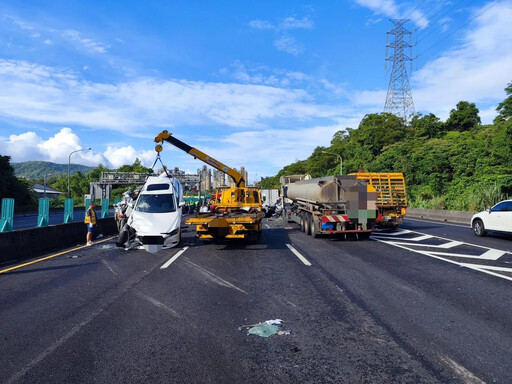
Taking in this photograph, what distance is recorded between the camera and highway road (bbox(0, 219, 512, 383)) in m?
3.86

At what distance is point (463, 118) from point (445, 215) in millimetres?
40980

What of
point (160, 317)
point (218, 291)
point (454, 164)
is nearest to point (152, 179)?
point (218, 291)

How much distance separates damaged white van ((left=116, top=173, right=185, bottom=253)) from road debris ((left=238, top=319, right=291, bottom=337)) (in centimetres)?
695

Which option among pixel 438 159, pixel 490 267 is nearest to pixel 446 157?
pixel 438 159

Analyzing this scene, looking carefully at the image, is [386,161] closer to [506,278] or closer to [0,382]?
[506,278]

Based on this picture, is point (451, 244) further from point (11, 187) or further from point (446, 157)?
point (11, 187)

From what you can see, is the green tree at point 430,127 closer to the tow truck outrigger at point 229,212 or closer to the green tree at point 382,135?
the green tree at point 382,135

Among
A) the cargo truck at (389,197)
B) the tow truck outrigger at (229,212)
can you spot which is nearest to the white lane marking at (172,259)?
the tow truck outrigger at (229,212)

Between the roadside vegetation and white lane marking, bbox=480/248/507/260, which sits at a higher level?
the roadside vegetation

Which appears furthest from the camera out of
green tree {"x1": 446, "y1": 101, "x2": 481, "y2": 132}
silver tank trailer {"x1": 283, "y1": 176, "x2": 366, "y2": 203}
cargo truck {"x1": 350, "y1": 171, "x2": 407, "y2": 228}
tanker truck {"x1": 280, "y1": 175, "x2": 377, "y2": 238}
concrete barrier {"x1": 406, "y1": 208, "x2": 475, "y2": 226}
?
green tree {"x1": 446, "y1": 101, "x2": 481, "y2": 132}

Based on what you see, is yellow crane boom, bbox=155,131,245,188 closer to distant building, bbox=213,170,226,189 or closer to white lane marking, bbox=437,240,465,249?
distant building, bbox=213,170,226,189

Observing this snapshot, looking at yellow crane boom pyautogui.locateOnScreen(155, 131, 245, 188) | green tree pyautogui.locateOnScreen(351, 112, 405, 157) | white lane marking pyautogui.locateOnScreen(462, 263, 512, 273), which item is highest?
green tree pyautogui.locateOnScreen(351, 112, 405, 157)

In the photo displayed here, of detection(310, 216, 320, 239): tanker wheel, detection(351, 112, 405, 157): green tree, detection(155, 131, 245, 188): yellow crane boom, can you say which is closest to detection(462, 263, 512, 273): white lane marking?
detection(310, 216, 320, 239): tanker wheel

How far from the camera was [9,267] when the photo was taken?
955 cm
